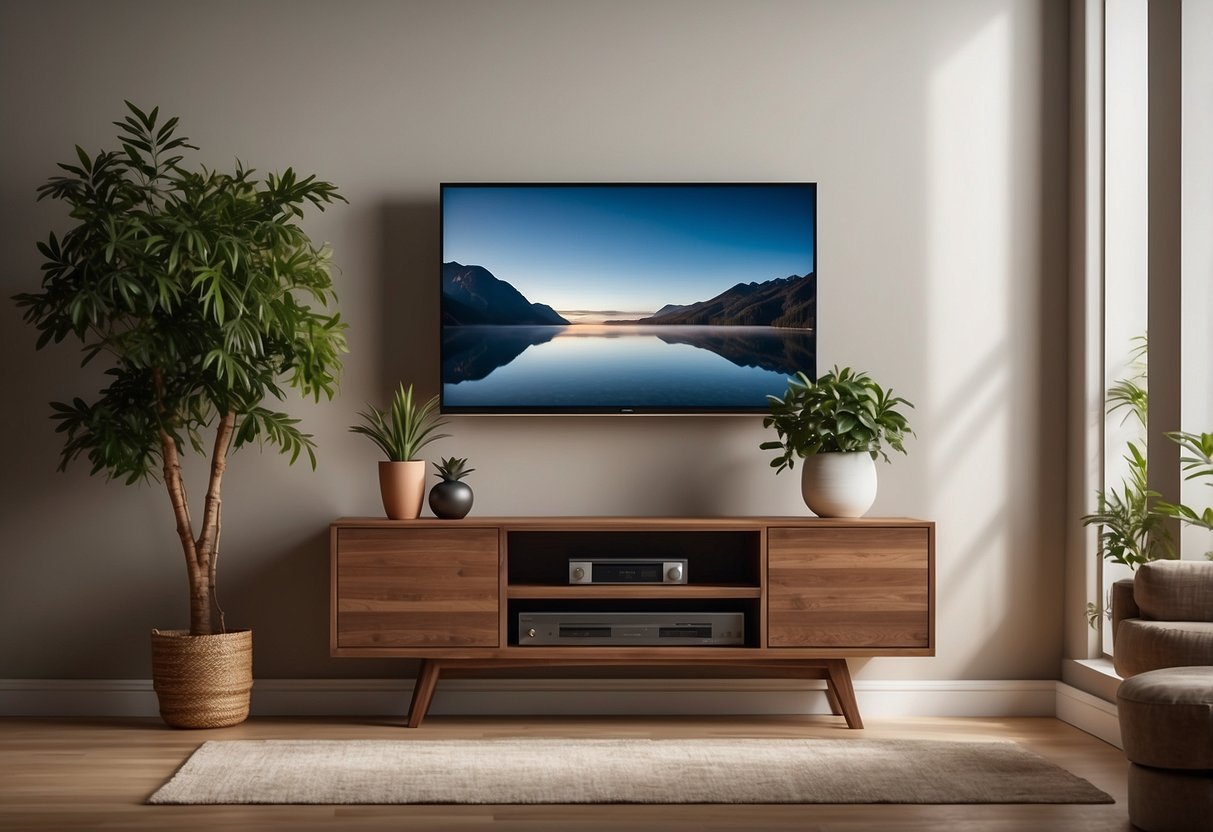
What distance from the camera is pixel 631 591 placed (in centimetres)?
355

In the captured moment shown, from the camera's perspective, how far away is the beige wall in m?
3.86

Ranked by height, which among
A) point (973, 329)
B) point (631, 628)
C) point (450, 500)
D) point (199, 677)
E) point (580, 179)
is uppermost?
point (580, 179)

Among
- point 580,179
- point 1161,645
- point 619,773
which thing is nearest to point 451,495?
point 619,773

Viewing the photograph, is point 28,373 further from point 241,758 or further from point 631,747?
point 631,747

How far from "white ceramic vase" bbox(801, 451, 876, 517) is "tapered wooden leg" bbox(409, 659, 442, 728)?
131cm

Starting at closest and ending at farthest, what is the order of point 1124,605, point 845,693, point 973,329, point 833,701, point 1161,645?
point 1161,645
point 1124,605
point 845,693
point 833,701
point 973,329

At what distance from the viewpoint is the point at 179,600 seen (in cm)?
387

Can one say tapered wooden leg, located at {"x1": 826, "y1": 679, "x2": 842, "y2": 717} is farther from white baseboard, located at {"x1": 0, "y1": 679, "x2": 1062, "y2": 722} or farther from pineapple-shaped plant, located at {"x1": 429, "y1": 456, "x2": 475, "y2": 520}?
pineapple-shaped plant, located at {"x1": 429, "y1": 456, "x2": 475, "y2": 520}

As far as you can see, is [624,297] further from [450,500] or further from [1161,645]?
[1161,645]

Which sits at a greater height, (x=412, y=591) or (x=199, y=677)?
(x=412, y=591)

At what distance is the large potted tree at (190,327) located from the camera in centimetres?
335

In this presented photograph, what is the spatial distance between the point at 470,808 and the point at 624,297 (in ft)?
5.87

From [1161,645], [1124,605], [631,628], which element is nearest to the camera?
[1161,645]

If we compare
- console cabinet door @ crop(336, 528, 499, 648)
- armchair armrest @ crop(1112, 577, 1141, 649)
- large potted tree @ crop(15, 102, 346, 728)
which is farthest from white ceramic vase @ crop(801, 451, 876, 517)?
large potted tree @ crop(15, 102, 346, 728)
